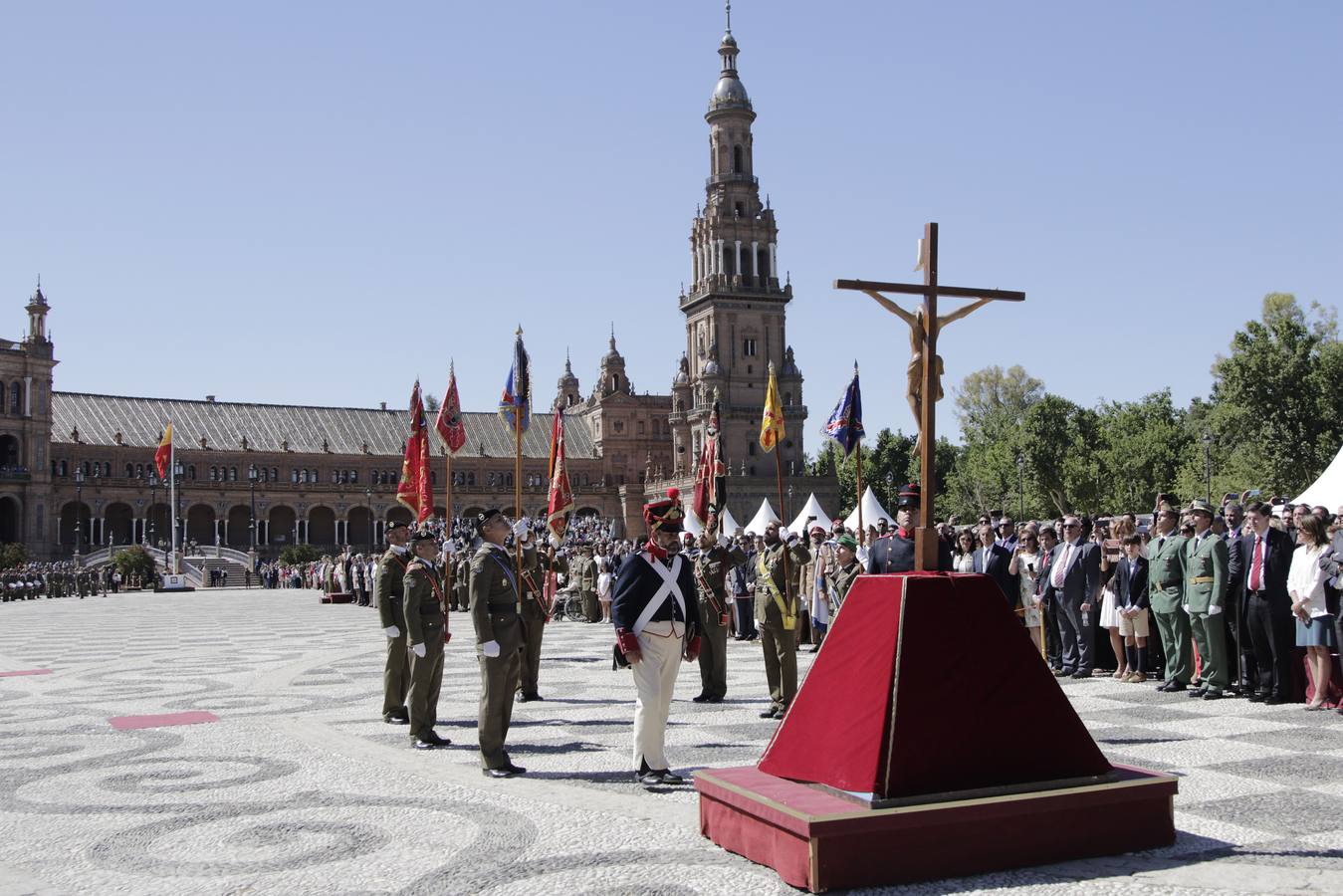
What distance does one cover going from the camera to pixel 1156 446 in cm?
7794

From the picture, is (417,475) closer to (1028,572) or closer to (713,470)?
(713,470)

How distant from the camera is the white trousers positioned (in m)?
8.70

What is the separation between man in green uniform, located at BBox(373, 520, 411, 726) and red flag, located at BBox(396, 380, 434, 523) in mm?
9489

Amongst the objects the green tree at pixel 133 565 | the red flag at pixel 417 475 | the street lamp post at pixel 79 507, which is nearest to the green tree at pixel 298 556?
the street lamp post at pixel 79 507

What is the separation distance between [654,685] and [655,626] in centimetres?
43

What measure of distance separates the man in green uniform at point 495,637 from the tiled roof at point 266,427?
10270cm

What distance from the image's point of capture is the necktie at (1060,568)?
1548 centimetres

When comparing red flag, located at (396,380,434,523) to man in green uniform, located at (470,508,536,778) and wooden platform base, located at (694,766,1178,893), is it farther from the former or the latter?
wooden platform base, located at (694,766,1178,893)

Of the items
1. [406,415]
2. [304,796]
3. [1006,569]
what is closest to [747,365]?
[406,415]

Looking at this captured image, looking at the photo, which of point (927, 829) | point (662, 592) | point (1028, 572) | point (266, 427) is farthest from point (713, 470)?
point (266, 427)

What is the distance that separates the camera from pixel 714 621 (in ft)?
43.2

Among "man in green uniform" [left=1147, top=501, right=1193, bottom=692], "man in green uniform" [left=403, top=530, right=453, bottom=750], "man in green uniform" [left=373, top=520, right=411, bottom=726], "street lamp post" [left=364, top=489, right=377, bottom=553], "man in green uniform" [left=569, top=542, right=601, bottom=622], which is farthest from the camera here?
"street lamp post" [left=364, top=489, right=377, bottom=553]

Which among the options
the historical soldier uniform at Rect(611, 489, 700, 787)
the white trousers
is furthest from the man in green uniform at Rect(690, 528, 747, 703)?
the white trousers

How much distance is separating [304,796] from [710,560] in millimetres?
6054
